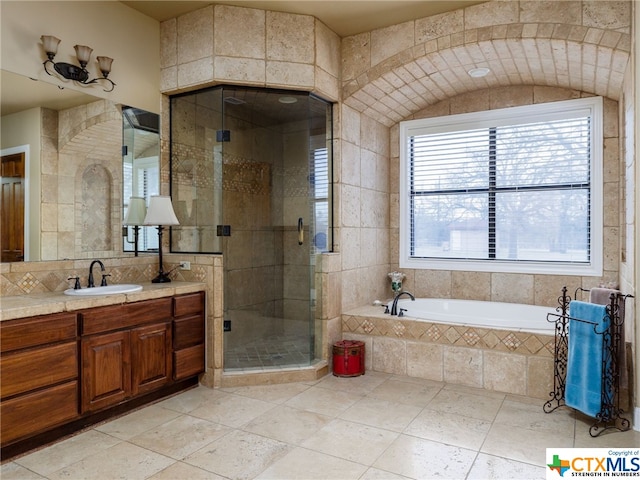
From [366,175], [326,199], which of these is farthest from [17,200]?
[366,175]

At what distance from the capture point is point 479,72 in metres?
3.91

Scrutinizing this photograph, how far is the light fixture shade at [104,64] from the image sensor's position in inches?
128

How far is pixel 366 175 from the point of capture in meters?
4.39

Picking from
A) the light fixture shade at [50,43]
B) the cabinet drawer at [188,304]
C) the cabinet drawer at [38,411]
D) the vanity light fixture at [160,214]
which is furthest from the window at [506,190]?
the cabinet drawer at [38,411]

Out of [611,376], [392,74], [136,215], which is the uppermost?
[392,74]

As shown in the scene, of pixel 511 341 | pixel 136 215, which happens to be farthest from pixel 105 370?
pixel 511 341

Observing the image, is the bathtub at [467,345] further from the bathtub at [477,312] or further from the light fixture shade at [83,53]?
the light fixture shade at [83,53]

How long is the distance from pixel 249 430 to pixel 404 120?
11.3ft

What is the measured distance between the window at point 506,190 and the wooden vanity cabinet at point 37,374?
328 cm

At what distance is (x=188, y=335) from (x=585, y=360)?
2638 millimetres

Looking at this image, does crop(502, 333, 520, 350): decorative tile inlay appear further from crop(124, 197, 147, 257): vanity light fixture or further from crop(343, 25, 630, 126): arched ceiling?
crop(124, 197, 147, 257): vanity light fixture

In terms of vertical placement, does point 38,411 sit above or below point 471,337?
below

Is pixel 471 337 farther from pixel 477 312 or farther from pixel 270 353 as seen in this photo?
pixel 270 353

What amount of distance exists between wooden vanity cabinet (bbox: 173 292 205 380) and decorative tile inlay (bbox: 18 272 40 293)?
86cm
